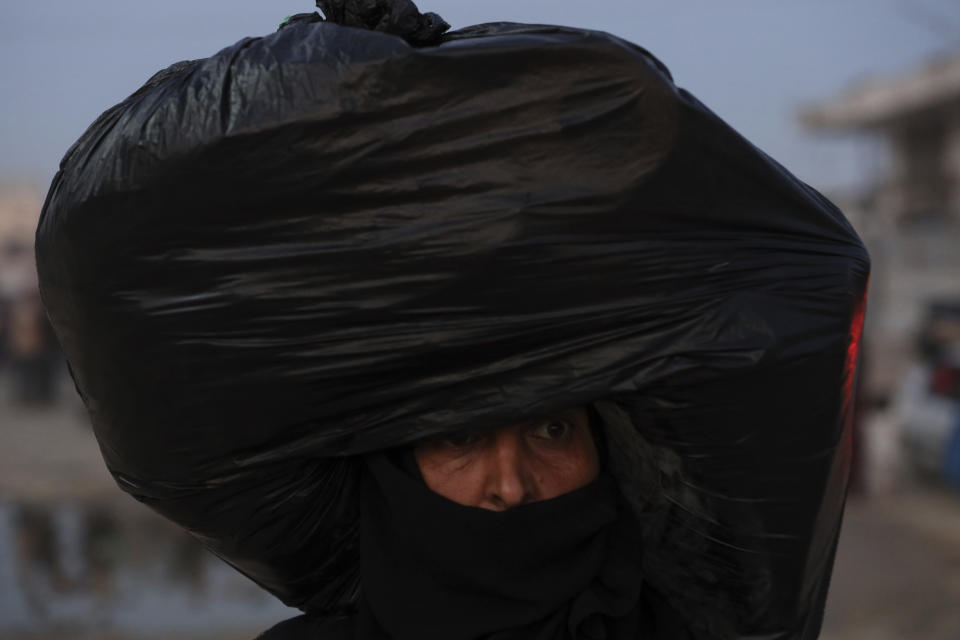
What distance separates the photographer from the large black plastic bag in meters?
1.20

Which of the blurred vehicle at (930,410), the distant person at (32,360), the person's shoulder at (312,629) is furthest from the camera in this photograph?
the distant person at (32,360)

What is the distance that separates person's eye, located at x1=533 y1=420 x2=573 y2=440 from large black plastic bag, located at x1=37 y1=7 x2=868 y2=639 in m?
0.13

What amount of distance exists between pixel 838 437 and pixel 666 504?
0.27 metres

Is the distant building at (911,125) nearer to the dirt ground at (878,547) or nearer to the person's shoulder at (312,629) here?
the dirt ground at (878,547)

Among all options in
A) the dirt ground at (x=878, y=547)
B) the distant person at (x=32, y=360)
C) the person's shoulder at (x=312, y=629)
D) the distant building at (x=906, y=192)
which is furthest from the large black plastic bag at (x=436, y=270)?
the distant building at (x=906, y=192)

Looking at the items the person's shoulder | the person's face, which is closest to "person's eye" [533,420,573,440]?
the person's face

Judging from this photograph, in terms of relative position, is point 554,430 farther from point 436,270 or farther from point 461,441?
point 436,270

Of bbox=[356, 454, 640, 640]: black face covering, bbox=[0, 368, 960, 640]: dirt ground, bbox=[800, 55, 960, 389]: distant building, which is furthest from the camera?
bbox=[800, 55, 960, 389]: distant building

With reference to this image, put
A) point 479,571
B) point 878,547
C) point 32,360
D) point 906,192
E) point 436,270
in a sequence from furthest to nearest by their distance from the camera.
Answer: point 906,192, point 32,360, point 878,547, point 479,571, point 436,270

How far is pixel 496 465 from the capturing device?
4.78 ft

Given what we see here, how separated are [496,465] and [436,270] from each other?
1.21 ft

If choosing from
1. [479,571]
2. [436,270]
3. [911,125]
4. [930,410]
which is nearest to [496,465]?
[479,571]

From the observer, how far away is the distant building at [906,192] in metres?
18.8

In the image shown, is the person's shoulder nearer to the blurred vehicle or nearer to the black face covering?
the black face covering
